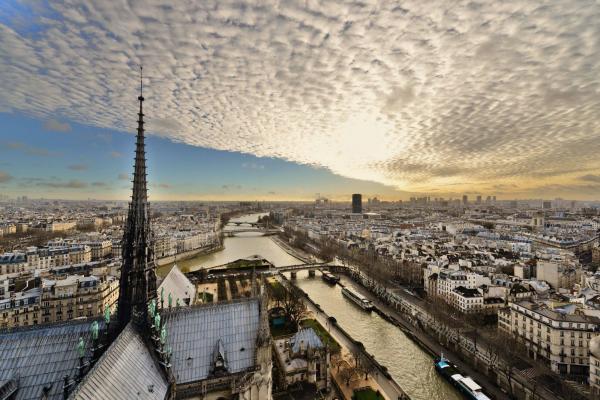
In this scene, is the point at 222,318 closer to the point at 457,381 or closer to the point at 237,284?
the point at 457,381

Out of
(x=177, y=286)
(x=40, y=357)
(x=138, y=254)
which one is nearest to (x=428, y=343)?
(x=177, y=286)

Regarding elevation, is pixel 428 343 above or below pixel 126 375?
below

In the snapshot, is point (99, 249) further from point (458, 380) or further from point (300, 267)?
point (458, 380)

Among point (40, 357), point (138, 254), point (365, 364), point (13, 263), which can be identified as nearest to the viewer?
point (40, 357)

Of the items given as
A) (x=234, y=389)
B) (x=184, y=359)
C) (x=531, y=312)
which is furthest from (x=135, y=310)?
(x=531, y=312)

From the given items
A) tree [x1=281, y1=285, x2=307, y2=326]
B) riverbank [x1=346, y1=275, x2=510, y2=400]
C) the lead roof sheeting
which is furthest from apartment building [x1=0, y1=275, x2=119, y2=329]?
riverbank [x1=346, y1=275, x2=510, y2=400]

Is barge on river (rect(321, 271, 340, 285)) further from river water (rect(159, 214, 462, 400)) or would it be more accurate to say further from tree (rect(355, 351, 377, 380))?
tree (rect(355, 351, 377, 380))

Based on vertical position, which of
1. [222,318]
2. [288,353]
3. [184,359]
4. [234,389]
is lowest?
[288,353]
